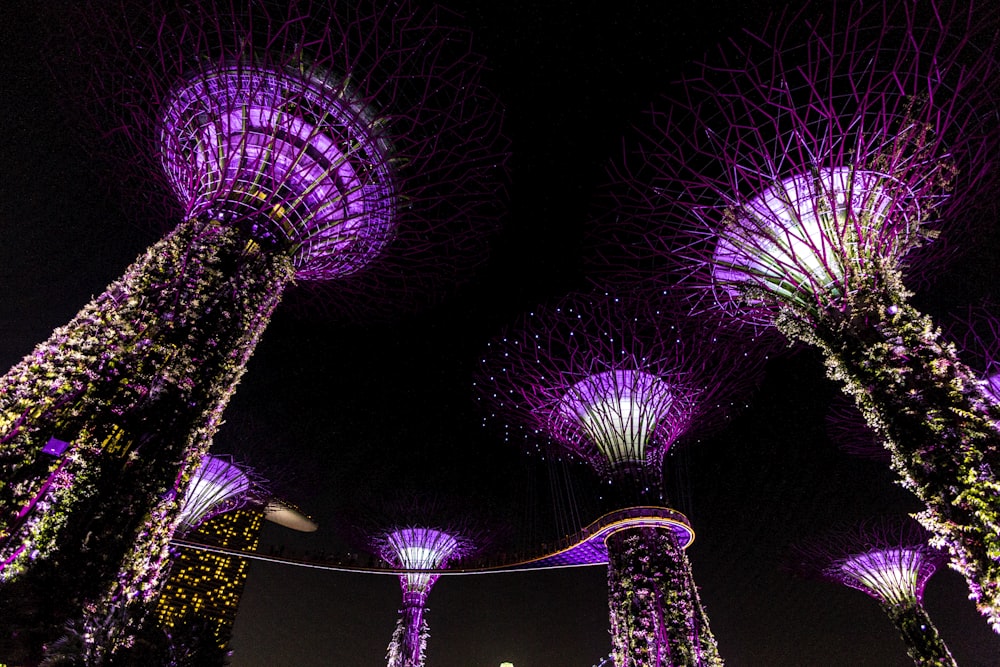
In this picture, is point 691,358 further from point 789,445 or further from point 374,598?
point 374,598

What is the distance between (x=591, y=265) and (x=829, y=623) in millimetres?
26634

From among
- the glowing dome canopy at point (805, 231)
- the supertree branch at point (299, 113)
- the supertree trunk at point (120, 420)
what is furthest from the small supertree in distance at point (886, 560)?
the supertree trunk at point (120, 420)

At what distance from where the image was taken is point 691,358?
1689 cm

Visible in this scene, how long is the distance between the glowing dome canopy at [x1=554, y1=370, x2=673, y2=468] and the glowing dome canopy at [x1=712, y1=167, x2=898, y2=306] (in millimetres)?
5227

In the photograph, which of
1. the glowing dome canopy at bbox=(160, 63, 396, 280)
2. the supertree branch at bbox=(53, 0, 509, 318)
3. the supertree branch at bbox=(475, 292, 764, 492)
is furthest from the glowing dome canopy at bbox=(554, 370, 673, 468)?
the glowing dome canopy at bbox=(160, 63, 396, 280)

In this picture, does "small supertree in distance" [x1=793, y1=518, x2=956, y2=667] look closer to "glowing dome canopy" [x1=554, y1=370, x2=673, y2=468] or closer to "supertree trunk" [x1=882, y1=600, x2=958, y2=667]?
"supertree trunk" [x1=882, y1=600, x2=958, y2=667]

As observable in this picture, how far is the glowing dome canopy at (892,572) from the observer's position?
22.0 m

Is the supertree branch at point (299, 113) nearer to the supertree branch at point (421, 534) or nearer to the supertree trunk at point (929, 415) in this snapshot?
the supertree trunk at point (929, 415)

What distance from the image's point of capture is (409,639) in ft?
72.3

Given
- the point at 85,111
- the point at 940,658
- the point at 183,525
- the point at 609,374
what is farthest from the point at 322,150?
the point at 940,658

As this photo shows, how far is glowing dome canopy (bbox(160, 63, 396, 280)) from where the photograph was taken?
9.91 meters

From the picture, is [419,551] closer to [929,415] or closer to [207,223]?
[207,223]

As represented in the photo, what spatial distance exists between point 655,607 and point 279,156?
14.0 m

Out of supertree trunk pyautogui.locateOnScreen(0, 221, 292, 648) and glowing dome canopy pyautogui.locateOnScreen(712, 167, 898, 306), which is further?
glowing dome canopy pyautogui.locateOnScreen(712, 167, 898, 306)
